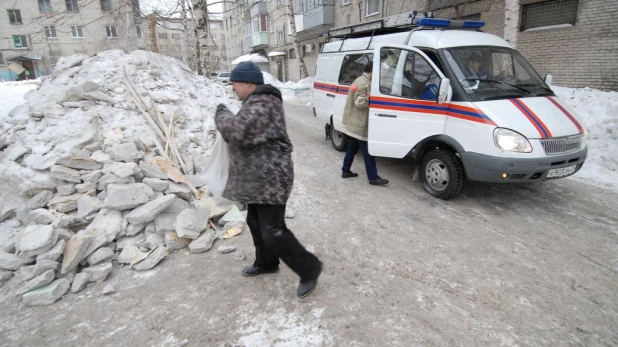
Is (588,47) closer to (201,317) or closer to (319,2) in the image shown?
(201,317)

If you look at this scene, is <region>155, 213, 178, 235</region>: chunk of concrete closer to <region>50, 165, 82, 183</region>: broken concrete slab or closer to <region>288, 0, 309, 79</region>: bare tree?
<region>50, 165, 82, 183</region>: broken concrete slab

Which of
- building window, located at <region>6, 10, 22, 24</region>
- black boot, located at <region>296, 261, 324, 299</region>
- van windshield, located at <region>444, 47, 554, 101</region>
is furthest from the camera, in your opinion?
building window, located at <region>6, 10, 22, 24</region>

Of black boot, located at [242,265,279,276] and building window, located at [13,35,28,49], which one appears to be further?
building window, located at [13,35,28,49]

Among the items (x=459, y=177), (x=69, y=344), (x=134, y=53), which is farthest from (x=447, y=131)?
(x=134, y=53)

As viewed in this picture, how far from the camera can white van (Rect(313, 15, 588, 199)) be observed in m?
4.00

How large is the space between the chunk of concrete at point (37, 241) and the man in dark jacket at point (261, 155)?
1.85m

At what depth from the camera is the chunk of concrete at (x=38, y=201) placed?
12.7 feet

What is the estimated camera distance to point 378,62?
5227 mm

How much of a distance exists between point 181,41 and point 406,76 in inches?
2605

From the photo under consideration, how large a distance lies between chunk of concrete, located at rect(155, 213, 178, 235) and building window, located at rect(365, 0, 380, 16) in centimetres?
1857

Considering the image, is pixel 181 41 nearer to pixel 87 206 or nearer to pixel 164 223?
pixel 87 206

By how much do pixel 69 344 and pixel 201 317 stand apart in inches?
35.7

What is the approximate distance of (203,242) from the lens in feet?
11.8

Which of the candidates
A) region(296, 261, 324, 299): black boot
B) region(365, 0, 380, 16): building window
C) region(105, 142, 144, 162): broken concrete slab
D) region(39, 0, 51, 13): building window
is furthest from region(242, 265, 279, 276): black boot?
region(39, 0, 51, 13): building window
